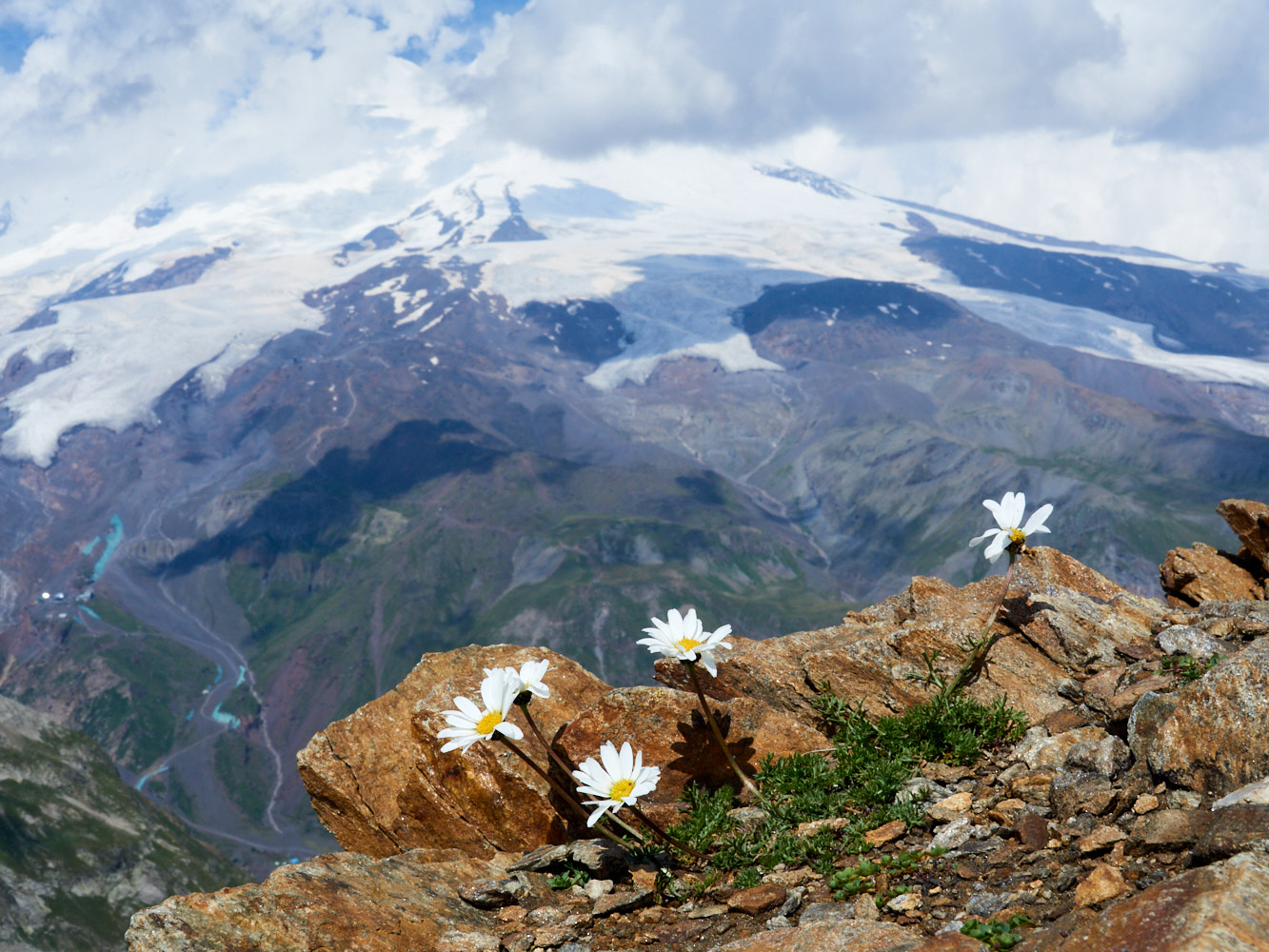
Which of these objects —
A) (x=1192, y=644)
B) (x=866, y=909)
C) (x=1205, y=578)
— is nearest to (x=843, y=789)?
(x=866, y=909)

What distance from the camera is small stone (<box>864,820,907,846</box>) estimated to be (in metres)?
8.86

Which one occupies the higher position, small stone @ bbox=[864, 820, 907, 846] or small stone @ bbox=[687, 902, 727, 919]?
small stone @ bbox=[864, 820, 907, 846]

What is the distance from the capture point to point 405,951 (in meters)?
8.35

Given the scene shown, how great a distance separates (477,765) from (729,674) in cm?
400

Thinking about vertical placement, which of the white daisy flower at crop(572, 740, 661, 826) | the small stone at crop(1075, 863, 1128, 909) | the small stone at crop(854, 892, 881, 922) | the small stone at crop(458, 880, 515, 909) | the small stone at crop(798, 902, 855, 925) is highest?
the small stone at crop(1075, 863, 1128, 909)

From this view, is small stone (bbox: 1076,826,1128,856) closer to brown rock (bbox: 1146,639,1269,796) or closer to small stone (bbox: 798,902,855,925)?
brown rock (bbox: 1146,639,1269,796)

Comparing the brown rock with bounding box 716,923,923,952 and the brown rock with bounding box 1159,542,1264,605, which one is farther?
the brown rock with bounding box 1159,542,1264,605

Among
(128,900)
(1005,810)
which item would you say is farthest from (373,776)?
(128,900)

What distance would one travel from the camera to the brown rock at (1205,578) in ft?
54.9

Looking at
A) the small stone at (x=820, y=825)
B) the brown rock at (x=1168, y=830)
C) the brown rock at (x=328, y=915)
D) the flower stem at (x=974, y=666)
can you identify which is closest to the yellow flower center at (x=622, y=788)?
the brown rock at (x=328, y=915)

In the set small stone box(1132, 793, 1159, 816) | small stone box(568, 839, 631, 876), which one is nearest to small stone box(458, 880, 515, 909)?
small stone box(568, 839, 631, 876)

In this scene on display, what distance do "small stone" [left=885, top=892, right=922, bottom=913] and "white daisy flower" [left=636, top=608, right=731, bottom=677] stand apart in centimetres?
282

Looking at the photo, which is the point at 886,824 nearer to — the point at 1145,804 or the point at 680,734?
the point at 1145,804

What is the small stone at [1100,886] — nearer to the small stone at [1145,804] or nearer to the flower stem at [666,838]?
the small stone at [1145,804]
